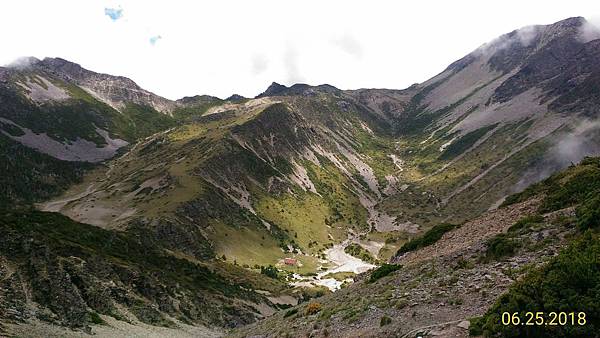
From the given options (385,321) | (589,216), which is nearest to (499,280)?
(385,321)

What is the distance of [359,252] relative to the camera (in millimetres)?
184625

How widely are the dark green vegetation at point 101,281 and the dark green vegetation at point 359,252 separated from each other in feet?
248

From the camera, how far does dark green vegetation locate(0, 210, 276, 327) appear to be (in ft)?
151

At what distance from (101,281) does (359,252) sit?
13689 cm

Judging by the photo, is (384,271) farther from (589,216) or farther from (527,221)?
(589,216)

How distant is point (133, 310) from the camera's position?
5888cm

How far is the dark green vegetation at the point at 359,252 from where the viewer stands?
578ft

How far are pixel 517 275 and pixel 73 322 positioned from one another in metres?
39.3

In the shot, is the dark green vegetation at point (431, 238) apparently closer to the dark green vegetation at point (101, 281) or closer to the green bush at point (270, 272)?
the dark green vegetation at point (101, 281)

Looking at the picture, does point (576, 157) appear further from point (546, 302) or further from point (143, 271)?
point (546, 302)

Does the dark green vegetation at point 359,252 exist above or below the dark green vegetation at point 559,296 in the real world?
above

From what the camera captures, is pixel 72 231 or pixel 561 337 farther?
pixel 72 231

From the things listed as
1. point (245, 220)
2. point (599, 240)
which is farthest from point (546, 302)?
point (245, 220)

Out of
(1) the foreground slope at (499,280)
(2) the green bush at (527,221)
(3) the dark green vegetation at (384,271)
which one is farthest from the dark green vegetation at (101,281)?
(2) the green bush at (527,221)
